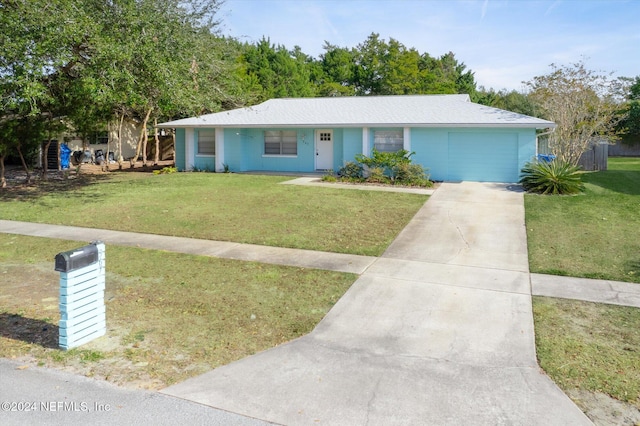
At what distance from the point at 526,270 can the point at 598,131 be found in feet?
65.3

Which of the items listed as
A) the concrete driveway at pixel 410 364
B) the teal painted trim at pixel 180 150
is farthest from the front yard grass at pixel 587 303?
the teal painted trim at pixel 180 150

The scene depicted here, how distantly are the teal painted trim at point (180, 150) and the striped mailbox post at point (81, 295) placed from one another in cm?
1967

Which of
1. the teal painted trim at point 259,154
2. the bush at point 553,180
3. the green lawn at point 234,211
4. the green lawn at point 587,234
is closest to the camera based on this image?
the green lawn at point 587,234

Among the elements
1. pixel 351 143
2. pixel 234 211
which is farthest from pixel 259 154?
pixel 234 211

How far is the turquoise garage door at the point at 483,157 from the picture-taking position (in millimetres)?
18500

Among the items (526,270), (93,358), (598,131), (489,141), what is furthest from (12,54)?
(598,131)

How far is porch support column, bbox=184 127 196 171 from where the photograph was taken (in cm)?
2345

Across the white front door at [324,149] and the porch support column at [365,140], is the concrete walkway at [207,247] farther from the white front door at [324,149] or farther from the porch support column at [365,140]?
the white front door at [324,149]

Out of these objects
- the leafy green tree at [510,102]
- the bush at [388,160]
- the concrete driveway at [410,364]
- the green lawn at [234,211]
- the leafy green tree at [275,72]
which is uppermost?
the leafy green tree at [275,72]

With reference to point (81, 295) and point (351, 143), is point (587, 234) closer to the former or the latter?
point (81, 295)

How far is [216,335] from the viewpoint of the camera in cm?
516

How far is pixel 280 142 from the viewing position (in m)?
22.7

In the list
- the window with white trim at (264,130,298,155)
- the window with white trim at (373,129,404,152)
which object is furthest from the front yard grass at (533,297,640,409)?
the window with white trim at (264,130,298,155)

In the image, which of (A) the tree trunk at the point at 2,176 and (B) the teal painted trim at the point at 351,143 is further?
(B) the teal painted trim at the point at 351,143
